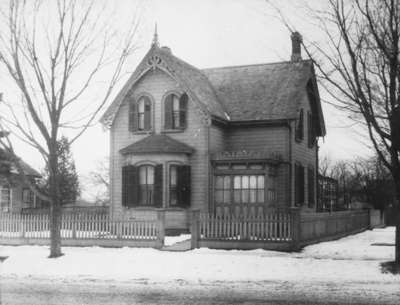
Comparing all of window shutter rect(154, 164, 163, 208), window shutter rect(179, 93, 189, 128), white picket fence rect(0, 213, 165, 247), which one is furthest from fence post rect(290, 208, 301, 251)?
window shutter rect(179, 93, 189, 128)

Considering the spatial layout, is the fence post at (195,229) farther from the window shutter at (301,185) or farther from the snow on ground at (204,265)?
the window shutter at (301,185)

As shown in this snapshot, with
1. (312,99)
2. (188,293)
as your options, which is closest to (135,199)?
(312,99)

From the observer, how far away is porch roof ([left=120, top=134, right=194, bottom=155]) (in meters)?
24.8

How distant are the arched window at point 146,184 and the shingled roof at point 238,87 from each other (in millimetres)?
3288

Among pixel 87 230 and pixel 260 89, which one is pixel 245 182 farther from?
pixel 87 230

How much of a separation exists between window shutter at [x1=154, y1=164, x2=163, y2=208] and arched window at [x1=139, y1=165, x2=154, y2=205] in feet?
1.15

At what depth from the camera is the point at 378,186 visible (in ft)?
163

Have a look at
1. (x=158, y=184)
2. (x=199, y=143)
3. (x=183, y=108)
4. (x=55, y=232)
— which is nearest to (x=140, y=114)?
(x=183, y=108)

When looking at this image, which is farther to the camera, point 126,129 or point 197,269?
point 126,129

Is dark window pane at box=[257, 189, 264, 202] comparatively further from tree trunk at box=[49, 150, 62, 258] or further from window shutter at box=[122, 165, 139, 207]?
tree trunk at box=[49, 150, 62, 258]

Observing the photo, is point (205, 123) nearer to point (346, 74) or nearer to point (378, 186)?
point (346, 74)

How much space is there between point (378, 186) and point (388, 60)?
37.1m

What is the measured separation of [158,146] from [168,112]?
195 centimetres

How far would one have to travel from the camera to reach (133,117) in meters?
26.5
